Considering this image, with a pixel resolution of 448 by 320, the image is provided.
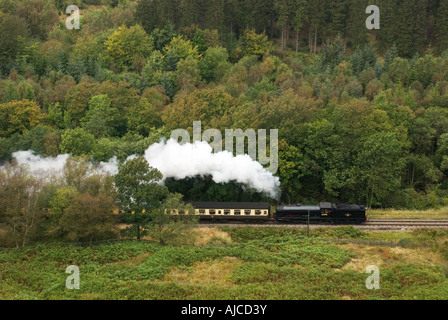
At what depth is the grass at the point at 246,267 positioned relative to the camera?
3434 centimetres

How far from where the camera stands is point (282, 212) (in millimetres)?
47750

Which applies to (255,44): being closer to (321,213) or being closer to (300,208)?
(300,208)

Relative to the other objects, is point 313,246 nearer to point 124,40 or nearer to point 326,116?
point 326,116

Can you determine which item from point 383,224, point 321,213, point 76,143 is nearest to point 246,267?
point 321,213

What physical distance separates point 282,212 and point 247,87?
2898 centimetres

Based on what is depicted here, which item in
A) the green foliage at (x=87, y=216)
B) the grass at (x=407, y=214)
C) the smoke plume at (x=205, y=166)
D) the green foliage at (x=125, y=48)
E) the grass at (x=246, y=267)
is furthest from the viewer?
the green foliage at (x=125, y=48)

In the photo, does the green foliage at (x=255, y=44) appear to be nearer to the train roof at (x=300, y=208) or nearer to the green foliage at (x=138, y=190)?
the train roof at (x=300, y=208)

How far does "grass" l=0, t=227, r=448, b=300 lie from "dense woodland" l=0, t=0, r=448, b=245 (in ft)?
18.2

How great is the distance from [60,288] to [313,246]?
20449 millimetres

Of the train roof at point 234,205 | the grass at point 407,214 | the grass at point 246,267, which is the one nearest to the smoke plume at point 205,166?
the train roof at point 234,205

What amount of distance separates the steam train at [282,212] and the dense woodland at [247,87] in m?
2.87

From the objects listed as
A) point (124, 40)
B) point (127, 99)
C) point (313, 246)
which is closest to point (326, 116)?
point (313, 246)

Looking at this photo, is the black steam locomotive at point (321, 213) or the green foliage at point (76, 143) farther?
the green foliage at point (76, 143)

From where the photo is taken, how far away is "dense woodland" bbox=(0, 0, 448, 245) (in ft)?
174
